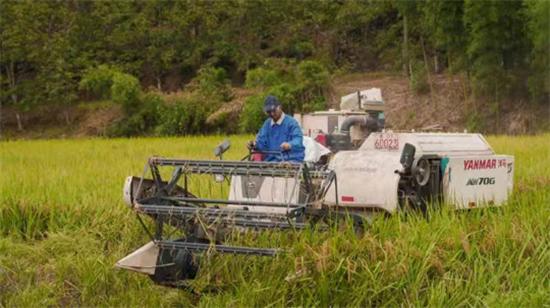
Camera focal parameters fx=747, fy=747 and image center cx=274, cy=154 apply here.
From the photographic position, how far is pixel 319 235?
532cm

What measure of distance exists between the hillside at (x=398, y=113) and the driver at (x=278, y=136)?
1611 cm

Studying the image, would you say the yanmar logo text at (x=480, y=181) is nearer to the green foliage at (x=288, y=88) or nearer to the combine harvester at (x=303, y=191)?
the combine harvester at (x=303, y=191)

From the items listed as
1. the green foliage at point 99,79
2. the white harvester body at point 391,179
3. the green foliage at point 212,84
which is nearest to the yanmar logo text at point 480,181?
the white harvester body at point 391,179

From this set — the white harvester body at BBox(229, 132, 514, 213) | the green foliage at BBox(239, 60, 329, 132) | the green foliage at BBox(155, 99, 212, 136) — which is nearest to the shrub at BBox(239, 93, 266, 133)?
the green foliage at BBox(239, 60, 329, 132)

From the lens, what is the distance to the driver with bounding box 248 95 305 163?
23.4ft

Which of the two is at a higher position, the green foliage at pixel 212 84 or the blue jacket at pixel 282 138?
the green foliage at pixel 212 84

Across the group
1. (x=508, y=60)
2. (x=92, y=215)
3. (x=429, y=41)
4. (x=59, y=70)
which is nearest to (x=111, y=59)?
(x=59, y=70)

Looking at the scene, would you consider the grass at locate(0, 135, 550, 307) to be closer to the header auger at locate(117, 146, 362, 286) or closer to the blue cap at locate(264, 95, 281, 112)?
the header auger at locate(117, 146, 362, 286)

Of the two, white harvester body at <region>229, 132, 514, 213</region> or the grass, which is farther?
white harvester body at <region>229, 132, 514, 213</region>

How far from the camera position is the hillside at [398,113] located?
84.2ft

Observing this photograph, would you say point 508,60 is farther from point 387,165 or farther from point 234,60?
point 387,165

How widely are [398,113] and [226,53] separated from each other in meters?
8.90

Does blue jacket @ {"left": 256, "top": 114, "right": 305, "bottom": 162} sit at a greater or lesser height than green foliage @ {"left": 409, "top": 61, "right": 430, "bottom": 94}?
lesser

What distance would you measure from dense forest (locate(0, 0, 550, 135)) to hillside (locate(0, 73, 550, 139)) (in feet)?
1.39
